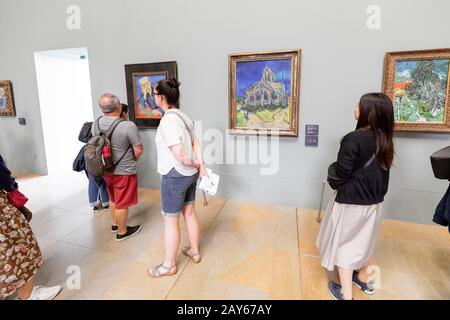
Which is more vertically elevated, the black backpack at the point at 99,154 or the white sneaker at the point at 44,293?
the black backpack at the point at 99,154

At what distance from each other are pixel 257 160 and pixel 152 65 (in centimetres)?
186

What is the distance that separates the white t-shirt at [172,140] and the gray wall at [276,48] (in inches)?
59.2

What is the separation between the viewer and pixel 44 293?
1.66m

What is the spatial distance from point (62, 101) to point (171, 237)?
13.7 ft

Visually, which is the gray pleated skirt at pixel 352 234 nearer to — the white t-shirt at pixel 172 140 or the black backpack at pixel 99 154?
the white t-shirt at pixel 172 140

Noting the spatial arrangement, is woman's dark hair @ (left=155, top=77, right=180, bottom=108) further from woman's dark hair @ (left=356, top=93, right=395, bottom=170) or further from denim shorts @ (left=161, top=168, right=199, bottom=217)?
woman's dark hair @ (left=356, top=93, right=395, bottom=170)

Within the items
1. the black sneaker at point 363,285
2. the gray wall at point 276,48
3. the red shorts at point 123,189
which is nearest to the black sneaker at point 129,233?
the red shorts at point 123,189

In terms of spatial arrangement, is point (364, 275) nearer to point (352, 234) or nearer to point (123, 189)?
point (352, 234)

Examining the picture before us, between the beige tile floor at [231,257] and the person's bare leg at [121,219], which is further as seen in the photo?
the person's bare leg at [121,219]

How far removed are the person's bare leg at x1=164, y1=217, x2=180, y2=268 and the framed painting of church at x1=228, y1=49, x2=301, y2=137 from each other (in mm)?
1574

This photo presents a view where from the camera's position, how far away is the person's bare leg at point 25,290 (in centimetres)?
157

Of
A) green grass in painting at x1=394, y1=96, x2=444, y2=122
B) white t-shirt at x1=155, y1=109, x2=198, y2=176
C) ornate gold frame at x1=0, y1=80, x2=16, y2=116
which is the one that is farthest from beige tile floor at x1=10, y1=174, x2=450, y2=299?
ornate gold frame at x1=0, y1=80, x2=16, y2=116

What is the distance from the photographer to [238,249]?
223cm

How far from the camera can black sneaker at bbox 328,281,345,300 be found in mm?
1630
